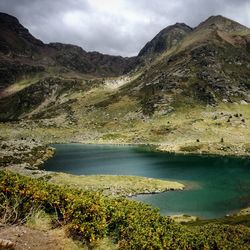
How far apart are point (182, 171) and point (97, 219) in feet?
331

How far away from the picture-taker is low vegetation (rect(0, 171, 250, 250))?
86.9ft

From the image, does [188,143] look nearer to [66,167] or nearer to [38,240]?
[66,167]

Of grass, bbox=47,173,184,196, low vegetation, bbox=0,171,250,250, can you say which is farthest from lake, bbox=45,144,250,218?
low vegetation, bbox=0,171,250,250

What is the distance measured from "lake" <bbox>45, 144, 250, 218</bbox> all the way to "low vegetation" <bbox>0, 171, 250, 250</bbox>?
149ft

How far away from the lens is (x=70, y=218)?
→ 27234 mm

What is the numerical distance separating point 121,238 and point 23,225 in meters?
6.87

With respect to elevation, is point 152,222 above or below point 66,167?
above

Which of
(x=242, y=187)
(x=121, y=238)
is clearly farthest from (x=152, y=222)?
(x=242, y=187)

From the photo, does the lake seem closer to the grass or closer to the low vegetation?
the grass

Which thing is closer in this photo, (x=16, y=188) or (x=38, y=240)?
(x=38, y=240)

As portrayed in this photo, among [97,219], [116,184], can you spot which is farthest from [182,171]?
[97,219]

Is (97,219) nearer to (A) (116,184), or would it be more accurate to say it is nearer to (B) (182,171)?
(A) (116,184)

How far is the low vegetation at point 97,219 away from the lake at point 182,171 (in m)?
45.5

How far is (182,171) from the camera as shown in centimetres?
12531
